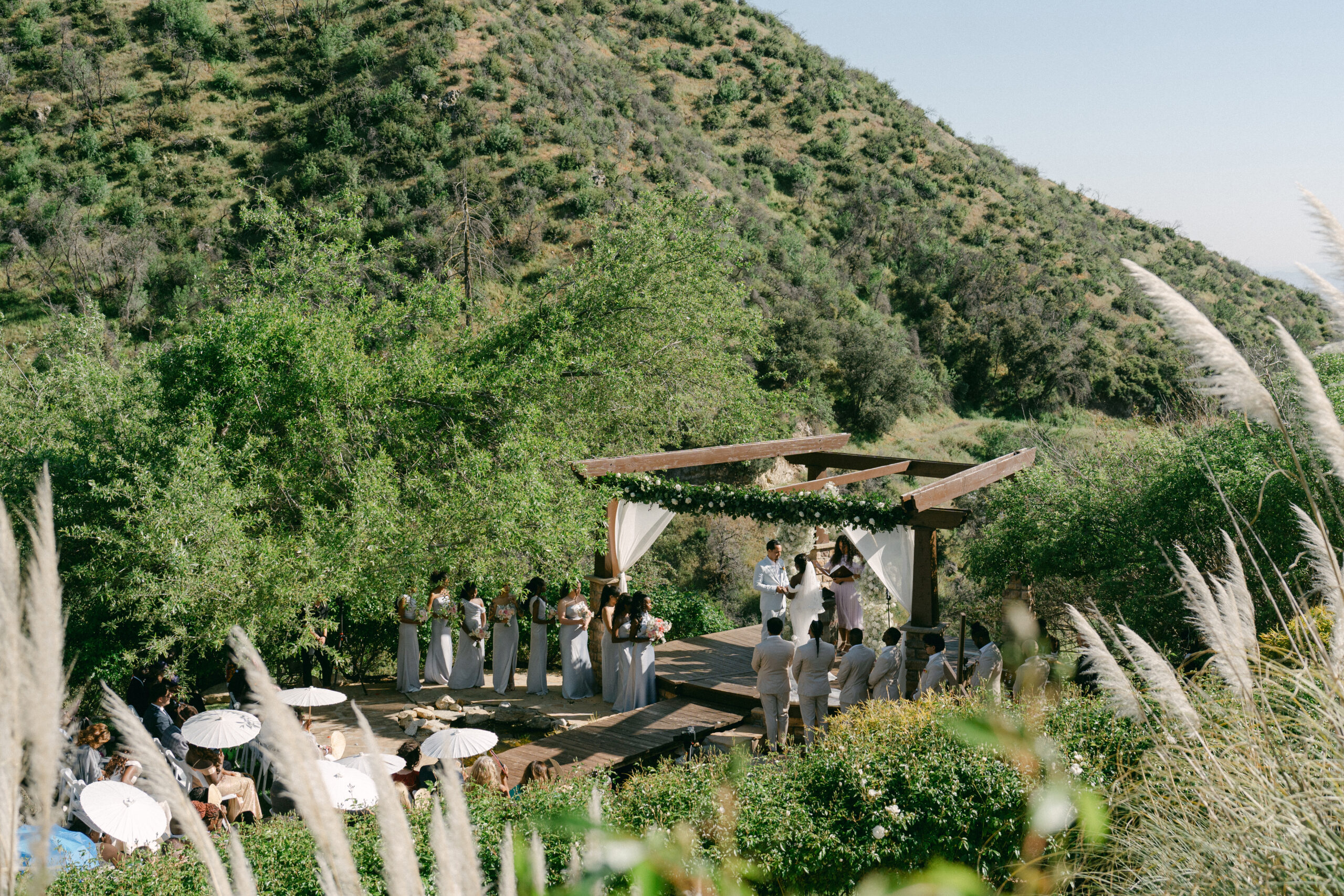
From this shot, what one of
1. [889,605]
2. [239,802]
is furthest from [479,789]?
[889,605]

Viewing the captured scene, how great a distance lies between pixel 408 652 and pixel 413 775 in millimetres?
5007

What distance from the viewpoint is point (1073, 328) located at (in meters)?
42.6

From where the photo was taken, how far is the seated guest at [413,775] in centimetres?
757

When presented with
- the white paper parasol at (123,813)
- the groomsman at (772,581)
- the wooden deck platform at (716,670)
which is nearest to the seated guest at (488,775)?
the white paper parasol at (123,813)

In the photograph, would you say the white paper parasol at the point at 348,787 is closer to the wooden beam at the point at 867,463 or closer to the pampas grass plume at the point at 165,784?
the pampas grass plume at the point at 165,784

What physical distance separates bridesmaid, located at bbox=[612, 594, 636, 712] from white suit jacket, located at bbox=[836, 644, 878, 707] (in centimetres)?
296

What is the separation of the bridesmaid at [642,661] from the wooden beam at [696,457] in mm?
1845

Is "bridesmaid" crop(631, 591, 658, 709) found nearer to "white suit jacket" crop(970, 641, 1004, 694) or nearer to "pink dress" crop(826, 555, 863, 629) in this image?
"pink dress" crop(826, 555, 863, 629)

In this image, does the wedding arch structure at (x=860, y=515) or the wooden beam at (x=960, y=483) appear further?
the wedding arch structure at (x=860, y=515)

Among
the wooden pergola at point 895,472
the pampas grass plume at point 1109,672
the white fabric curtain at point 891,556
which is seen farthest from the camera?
the white fabric curtain at point 891,556

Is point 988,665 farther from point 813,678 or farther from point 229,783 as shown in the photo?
point 229,783

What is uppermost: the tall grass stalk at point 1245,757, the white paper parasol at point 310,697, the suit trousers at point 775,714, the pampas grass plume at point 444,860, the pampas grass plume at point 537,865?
the pampas grass plume at point 444,860

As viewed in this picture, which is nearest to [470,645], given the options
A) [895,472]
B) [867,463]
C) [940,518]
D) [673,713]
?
[673,713]

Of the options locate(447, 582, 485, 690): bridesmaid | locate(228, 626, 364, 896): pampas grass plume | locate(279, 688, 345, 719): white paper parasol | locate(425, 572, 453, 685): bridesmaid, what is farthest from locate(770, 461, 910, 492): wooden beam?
locate(228, 626, 364, 896): pampas grass plume
